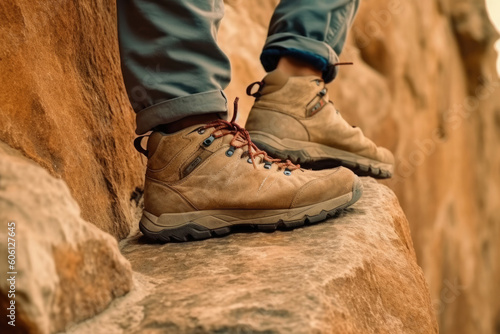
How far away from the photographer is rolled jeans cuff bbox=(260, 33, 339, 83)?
123cm

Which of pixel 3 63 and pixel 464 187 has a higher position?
pixel 3 63

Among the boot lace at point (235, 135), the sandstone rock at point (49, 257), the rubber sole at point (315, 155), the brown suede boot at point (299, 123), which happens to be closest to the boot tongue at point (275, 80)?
the brown suede boot at point (299, 123)

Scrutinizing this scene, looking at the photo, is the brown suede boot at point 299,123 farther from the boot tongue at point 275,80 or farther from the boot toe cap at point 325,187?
the boot toe cap at point 325,187

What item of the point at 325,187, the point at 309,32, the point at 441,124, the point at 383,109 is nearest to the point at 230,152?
the point at 325,187

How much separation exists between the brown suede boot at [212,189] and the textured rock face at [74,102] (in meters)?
0.14

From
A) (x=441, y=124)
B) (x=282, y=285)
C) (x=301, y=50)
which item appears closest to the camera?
(x=282, y=285)

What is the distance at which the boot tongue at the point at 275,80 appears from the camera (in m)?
1.23

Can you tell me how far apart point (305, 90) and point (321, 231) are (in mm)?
410

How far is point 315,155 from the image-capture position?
1.27m

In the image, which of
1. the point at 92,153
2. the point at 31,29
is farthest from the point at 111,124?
the point at 31,29

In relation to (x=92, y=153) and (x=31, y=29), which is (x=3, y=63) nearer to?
(x=31, y=29)

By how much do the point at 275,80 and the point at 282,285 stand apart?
65cm

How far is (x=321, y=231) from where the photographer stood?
94 centimetres

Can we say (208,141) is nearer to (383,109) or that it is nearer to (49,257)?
(49,257)
